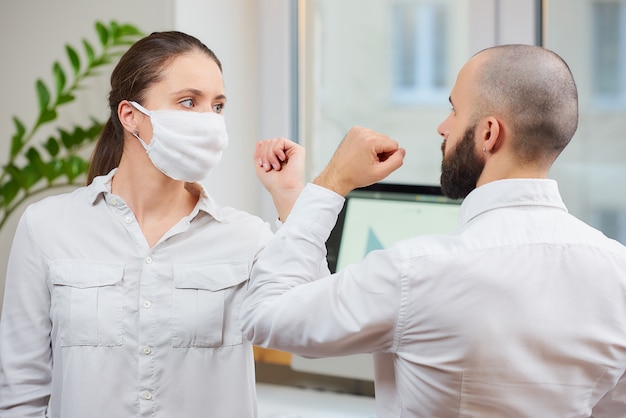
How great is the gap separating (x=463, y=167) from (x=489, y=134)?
0.22 ft

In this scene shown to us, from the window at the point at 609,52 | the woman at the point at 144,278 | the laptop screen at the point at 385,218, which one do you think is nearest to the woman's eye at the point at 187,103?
the woman at the point at 144,278

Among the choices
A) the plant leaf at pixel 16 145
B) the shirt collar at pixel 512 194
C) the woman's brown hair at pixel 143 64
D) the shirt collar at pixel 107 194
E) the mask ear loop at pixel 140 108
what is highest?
the woman's brown hair at pixel 143 64

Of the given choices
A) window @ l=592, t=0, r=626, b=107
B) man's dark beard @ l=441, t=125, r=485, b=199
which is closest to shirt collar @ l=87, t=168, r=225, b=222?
man's dark beard @ l=441, t=125, r=485, b=199

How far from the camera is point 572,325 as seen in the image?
3.65 ft

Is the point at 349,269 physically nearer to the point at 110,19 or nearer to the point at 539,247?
the point at 539,247

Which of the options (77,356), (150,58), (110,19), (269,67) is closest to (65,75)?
(110,19)

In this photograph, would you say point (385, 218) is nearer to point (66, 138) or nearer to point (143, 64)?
point (143, 64)

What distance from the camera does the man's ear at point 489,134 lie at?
3.84 ft

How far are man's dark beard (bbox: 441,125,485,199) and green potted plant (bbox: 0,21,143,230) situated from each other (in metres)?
1.37

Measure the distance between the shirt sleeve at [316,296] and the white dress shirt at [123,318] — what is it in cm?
36

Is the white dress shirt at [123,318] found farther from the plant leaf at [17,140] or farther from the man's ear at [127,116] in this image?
the plant leaf at [17,140]

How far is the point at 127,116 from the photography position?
1670 millimetres

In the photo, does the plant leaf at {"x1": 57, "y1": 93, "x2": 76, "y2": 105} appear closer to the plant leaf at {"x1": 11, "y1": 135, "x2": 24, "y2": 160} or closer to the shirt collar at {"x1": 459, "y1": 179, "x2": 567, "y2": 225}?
the plant leaf at {"x1": 11, "y1": 135, "x2": 24, "y2": 160}

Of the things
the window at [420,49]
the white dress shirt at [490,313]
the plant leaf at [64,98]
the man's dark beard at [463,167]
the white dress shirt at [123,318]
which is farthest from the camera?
the window at [420,49]
